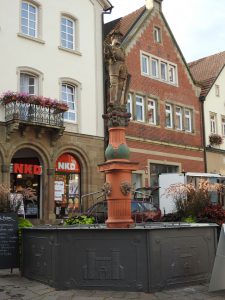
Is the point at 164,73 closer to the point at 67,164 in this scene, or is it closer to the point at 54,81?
→ the point at 54,81

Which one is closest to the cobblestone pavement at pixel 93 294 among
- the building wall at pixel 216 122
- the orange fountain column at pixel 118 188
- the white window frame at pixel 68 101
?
the orange fountain column at pixel 118 188

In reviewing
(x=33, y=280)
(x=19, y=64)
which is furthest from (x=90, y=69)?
(x=33, y=280)

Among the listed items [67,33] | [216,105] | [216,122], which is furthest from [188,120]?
[67,33]

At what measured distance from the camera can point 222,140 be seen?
109ft

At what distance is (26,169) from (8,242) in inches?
430

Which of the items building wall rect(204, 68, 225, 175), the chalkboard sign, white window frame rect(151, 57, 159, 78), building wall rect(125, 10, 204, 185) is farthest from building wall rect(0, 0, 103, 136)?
building wall rect(204, 68, 225, 175)

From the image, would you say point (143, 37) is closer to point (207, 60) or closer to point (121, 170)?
point (207, 60)

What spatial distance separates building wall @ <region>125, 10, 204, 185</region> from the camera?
87.5ft

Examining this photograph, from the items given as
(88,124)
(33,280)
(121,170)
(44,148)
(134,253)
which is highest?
(88,124)

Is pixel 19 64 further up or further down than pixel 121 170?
further up

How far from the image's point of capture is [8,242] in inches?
400

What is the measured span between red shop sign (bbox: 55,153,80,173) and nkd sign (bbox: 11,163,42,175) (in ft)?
4.07

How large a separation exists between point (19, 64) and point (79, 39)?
14.6ft

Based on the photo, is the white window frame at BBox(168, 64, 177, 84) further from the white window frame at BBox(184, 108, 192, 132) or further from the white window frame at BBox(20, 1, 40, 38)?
the white window frame at BBox(20, 1, 40, 38)
